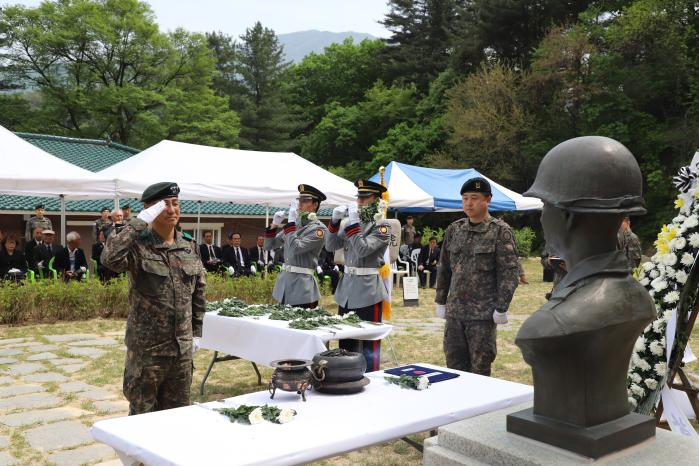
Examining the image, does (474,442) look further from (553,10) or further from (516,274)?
(553,10)

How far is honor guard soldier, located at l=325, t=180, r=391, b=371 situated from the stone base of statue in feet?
13.7

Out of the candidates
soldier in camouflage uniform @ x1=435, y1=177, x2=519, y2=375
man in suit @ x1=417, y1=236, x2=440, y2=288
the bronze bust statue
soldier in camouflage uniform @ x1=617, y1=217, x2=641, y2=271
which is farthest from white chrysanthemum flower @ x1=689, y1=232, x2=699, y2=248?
man in suit @ x1=417, y1=236, x2=440, y2=288

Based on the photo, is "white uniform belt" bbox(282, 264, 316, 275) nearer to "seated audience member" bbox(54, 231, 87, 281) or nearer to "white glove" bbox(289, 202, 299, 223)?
"white glove" bbox(289, 202, 299, 223)

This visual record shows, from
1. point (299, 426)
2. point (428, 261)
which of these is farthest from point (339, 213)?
point (428, 261)

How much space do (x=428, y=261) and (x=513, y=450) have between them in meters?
14.6

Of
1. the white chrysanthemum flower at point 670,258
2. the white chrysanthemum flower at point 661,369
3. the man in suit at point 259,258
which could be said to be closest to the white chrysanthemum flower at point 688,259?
the white chrysanthemum flower at point 670,258

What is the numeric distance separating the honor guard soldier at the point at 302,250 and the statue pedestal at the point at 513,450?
450cm

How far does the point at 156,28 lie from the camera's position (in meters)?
32.6

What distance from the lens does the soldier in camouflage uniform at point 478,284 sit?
180 inches

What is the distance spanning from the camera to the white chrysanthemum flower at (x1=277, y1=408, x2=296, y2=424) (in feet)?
8.58

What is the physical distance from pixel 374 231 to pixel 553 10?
106 feet

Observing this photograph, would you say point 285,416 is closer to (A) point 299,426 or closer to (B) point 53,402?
(A) point 299,426

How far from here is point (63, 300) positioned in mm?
10188

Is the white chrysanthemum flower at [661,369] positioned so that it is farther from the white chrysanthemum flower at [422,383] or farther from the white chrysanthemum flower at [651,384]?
the white chrysanthemum flower at [422,383]
